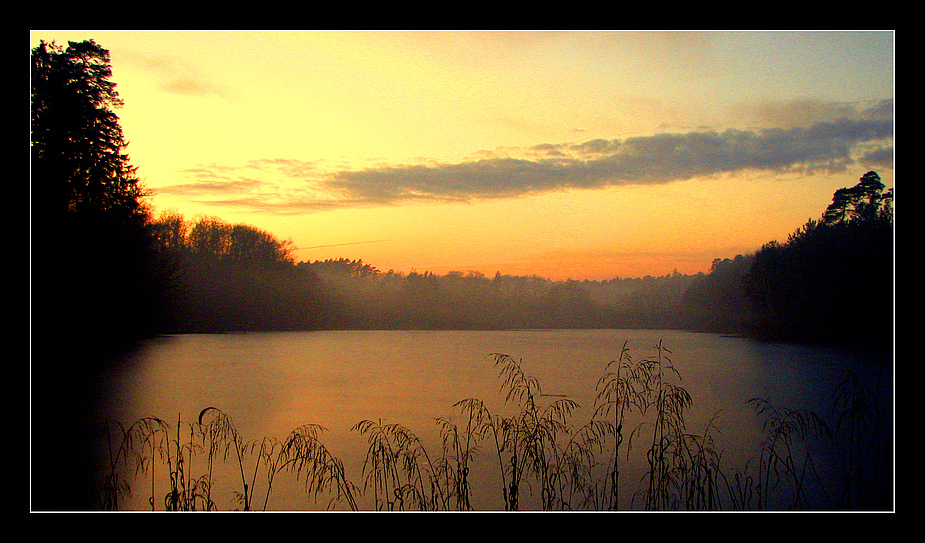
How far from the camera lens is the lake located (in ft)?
25.3

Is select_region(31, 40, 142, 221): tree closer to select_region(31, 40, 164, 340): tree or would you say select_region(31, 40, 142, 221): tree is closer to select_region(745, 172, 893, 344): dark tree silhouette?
select_region(31, 40, 164, 340): tree

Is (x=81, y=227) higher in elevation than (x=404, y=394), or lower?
higher

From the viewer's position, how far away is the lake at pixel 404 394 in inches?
304

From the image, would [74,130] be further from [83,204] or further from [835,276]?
[835,276]

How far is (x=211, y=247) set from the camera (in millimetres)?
38500

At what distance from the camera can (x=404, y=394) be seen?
17312mm

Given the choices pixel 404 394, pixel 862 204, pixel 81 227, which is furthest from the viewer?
pixel 862 204

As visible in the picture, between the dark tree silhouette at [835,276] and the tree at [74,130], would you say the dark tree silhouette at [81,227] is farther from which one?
the dark tree silhouette at [835,276]

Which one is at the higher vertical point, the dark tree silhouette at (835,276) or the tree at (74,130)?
the tree at (74,130)

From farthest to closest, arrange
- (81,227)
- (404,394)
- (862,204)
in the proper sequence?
(862,204) < (81,227) < (404,394)

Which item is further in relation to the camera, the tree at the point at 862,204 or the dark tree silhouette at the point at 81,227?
the tree at the point at 862,204

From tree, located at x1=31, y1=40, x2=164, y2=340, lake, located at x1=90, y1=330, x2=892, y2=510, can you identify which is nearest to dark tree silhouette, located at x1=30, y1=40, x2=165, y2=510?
tree, located at x1=31, y1=40, x2=164, y2=340

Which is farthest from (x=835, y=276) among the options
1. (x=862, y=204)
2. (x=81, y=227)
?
(x=81, y=227)

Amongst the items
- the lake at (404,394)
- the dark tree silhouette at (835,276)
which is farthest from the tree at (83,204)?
the dark tree silhouette at (835,276)
